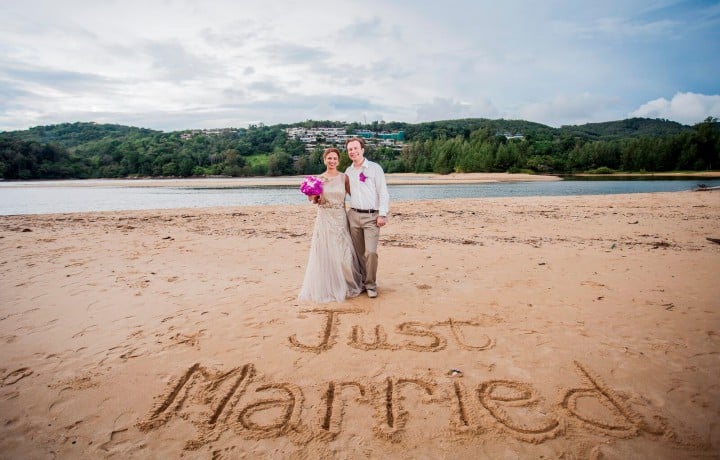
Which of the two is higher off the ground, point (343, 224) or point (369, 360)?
point (343, 224)

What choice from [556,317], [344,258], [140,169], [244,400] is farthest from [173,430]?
[140,169]

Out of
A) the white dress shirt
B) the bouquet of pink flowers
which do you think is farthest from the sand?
the bouquet of pink flowers

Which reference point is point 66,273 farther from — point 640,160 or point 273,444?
point 640,160

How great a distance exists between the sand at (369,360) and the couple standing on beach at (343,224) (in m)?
0.35

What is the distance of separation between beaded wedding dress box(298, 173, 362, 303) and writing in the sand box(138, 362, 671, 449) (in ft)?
6.87

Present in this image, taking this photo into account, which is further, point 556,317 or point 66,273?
point 66,273

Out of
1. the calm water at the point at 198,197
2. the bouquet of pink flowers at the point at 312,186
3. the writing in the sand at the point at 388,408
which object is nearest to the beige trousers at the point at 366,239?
the bouquet of pink flowers at the point at 312,186

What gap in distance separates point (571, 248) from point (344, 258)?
20.8 feet

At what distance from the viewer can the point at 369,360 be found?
3.78 m

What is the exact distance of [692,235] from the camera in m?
10.1

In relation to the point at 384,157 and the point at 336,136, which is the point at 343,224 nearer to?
the point at 384,157

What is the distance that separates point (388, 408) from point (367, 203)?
308 centimetres

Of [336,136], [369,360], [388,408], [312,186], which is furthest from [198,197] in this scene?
[336,136]

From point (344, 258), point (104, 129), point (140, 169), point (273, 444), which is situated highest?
point (104, 129)
